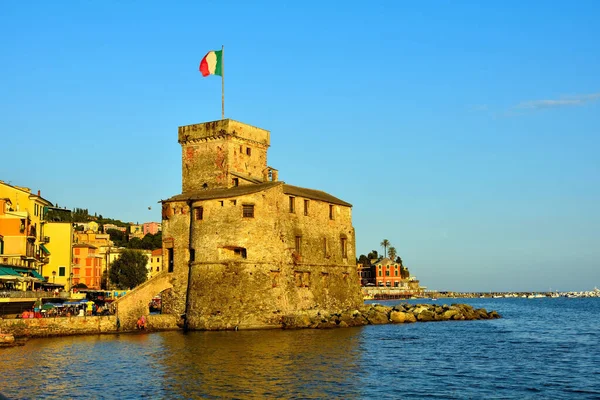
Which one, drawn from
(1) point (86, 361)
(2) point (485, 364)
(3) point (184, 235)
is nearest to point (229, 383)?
(1) point (86, 361)

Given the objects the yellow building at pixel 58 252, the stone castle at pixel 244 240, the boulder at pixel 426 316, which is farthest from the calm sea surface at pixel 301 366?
the yellow building at pixel 58 252

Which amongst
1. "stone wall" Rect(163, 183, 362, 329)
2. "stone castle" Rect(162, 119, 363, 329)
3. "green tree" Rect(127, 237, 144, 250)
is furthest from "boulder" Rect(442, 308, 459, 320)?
"green tree" Rect(127, 237, 144, 250)

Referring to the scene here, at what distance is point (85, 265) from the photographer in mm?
101312

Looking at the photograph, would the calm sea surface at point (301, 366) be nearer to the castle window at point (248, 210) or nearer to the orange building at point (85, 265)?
the castle window at point (248, 210)

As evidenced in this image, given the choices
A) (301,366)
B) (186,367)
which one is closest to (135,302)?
(186,367)

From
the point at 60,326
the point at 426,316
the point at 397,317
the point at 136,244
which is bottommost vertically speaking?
the point at 426,316

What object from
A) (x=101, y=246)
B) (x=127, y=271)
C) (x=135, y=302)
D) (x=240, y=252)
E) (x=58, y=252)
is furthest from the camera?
(x=101, y=246)

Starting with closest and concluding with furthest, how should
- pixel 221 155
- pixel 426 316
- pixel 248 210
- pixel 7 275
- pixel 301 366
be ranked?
pixel 301 366
pixel 7 275
pixel 248 210
pixel 221 155
pixel 426 316

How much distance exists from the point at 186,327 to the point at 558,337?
26141mm

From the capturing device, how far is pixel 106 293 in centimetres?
8344

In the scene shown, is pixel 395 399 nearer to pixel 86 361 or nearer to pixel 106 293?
pixel 86 361

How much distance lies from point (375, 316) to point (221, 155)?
59.3 feet

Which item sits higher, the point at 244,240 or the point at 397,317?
the point at 244,240

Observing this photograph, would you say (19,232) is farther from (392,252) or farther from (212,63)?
(392,252)
